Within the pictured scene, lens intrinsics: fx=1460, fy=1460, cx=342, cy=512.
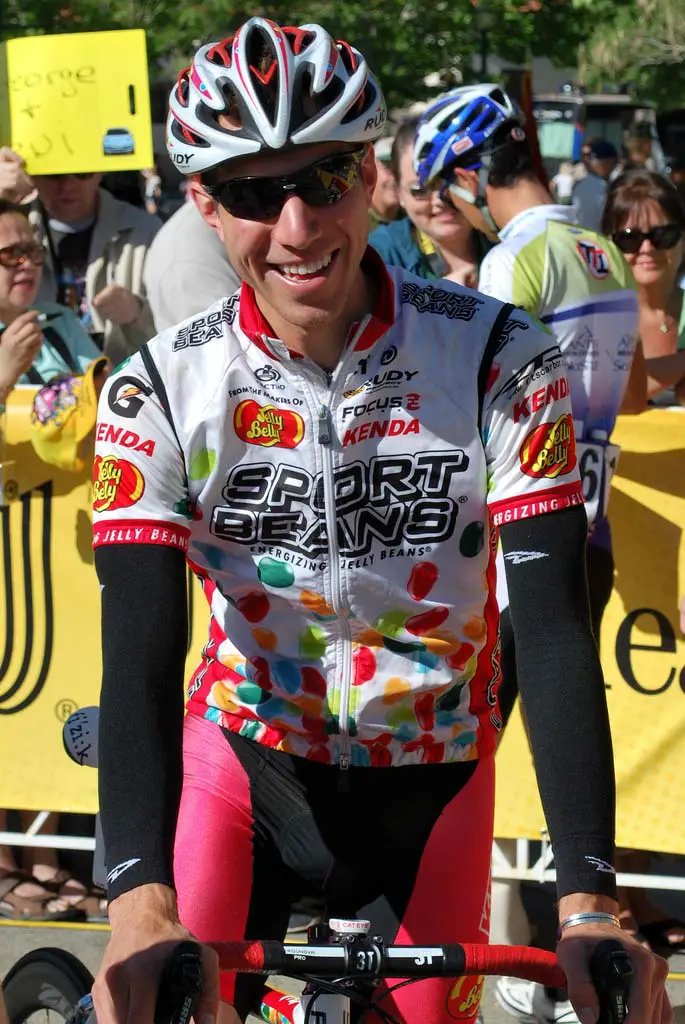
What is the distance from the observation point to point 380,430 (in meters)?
2.56

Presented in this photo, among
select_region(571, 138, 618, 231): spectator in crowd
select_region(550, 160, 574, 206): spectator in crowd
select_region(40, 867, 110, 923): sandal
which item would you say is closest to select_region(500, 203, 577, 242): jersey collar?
select_region(40, 867, 110, 923): sandal

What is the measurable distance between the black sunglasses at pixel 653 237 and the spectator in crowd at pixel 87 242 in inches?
76.7

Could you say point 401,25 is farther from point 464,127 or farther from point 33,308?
point 464,127

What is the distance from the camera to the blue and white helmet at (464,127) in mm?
4773

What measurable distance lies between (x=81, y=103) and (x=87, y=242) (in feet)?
2.25

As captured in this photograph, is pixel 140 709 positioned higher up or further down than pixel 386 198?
further down

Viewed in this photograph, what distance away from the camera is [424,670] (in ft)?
8.62

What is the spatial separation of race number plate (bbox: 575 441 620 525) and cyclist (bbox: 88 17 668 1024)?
6.06 ft

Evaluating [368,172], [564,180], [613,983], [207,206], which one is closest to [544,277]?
[368,172]

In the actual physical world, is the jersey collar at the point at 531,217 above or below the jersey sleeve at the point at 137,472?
above

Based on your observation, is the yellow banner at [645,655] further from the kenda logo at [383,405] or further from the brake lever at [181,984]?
the brake lever at [181,984]

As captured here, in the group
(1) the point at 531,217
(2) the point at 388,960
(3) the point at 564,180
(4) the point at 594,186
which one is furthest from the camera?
(3) the point at 564,180

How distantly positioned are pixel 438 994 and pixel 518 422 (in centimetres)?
102

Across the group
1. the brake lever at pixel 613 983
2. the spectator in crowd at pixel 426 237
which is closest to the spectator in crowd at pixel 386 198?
the spectator in crowd at pixel 426 237
